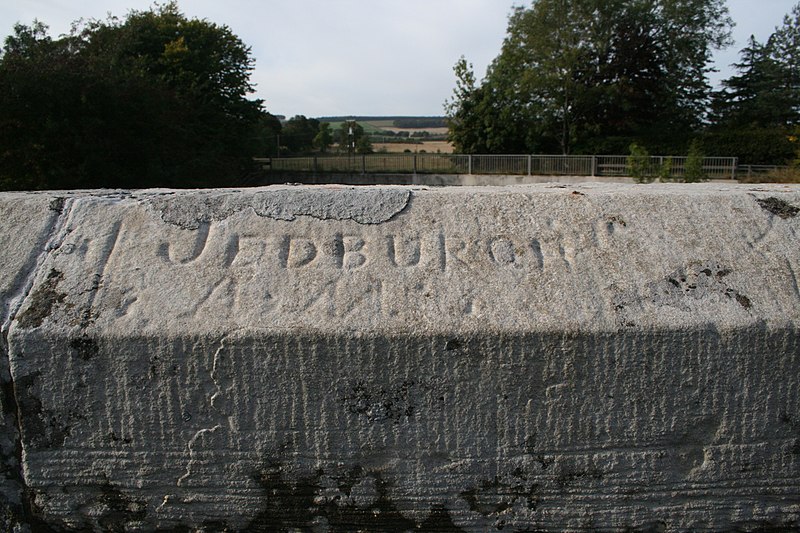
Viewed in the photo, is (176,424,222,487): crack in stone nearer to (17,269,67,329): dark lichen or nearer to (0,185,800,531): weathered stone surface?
(0,185,800,531): weathered stone surface

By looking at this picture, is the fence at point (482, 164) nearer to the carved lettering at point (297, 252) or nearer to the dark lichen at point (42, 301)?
the carved lettering at point (297, 252)

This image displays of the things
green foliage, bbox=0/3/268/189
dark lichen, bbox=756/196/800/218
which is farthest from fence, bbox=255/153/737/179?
dark lichen, bbox=756/196/800/218

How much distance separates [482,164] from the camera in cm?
2244

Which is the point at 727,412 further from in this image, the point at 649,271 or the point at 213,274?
the point at 213,274

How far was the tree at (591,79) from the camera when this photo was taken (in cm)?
2500

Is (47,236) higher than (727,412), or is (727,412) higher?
(47,236)

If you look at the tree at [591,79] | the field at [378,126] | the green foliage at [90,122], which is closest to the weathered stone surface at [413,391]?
the green foliage at [90,122]

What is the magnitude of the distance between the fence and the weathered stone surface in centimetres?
1741

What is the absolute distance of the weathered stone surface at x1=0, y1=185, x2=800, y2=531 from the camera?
181 centimetres

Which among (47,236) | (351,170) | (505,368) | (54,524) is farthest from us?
(351,170)

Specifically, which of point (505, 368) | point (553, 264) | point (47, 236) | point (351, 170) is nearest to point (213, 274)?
point (47, 236)

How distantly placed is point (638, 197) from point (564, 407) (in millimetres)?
843

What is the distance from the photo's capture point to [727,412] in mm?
1855

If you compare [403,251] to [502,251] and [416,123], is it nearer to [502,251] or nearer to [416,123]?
[502,251]
